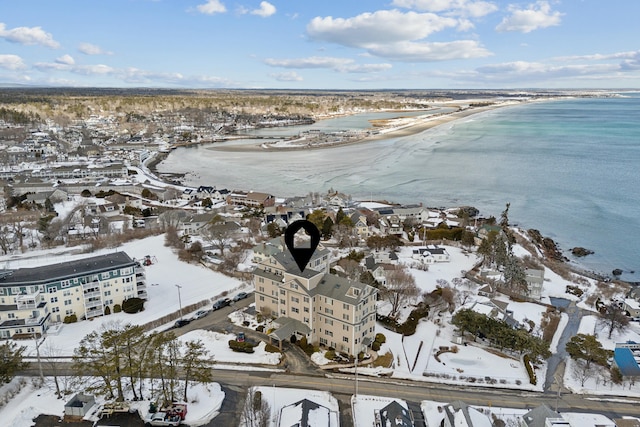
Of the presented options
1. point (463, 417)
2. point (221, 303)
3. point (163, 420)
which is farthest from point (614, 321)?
point (163, 420)

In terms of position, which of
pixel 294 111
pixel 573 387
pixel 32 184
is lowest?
pixel 573 387

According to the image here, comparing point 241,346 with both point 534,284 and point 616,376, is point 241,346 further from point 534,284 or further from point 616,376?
point 534,284

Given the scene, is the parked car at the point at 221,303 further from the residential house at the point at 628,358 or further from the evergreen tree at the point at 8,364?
the residential house at the point at 628,358

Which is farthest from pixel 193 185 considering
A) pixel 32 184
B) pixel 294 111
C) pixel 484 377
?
pixel 294 111

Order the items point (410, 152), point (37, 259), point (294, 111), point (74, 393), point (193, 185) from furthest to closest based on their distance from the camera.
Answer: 1. point (294, 111)
2. point (410, 152)
3. point (193, 185)
4. point (37, 259)
5. point (74, 393)

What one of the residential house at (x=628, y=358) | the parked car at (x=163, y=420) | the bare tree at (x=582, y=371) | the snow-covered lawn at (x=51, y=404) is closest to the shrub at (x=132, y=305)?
the snow-covered lawn at (x=51, y=404)

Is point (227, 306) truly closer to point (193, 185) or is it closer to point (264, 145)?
point (193, 185)

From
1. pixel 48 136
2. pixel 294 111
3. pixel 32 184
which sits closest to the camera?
pixel 32 184
